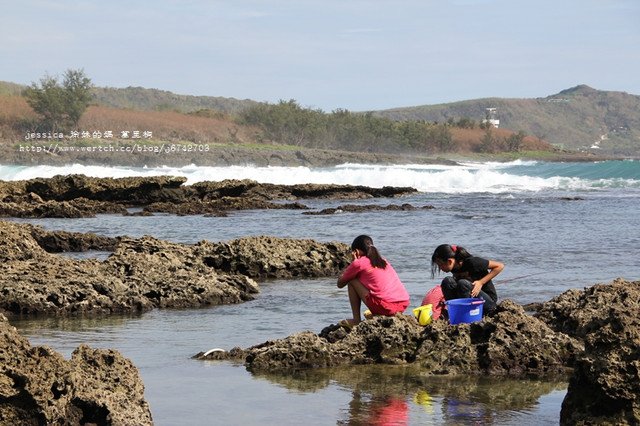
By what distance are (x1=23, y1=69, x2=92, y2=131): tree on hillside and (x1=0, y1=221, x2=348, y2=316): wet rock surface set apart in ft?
272

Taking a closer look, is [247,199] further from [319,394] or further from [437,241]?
[319,394]

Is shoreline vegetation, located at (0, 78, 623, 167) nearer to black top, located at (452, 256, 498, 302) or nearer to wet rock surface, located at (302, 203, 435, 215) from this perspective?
wet rock surface, located at (302, 203, 435, 215)

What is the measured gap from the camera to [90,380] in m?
6.34

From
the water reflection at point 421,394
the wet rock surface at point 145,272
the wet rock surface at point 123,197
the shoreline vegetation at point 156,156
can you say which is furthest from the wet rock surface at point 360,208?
the shoreline vegetation at point 156,156

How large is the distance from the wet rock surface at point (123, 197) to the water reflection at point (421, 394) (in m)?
19.0

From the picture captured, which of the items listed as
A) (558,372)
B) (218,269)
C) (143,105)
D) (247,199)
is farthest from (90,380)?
(143,105)

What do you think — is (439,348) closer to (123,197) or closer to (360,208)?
(360,208)

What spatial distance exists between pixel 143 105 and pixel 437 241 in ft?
547

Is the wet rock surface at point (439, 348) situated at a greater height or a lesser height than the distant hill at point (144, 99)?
lesser

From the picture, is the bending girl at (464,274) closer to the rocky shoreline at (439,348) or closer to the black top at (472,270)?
the black top at (472,270)

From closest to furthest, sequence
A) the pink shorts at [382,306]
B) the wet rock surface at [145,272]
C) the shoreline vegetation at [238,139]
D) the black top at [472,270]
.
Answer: the black top at [472,270] → the pink shorts at [382,306] → the wet rock surface at [145,272] → the shoreline vegetation at [238,139]

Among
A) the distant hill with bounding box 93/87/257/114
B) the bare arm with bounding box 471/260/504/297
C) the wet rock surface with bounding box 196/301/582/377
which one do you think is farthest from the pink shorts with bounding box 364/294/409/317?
the distant hill with bounding box 93/87/257/114

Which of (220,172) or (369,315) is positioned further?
(220,172)

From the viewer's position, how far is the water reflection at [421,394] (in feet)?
22.8
